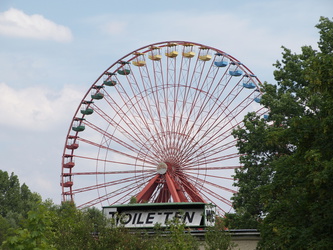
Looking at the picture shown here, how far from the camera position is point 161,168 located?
58.3 m

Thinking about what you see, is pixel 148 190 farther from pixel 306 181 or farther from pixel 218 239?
pixel 306 181

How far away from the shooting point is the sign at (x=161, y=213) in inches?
1686

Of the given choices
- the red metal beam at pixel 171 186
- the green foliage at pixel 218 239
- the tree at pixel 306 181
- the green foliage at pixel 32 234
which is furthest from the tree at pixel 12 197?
the green foliage at pixel 32 234

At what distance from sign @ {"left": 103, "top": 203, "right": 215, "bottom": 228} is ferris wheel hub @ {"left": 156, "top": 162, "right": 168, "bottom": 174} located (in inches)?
528

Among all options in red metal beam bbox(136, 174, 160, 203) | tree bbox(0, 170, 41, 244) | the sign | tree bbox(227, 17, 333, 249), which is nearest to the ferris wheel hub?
red metal beam bbox(136, 174, 160, 203)

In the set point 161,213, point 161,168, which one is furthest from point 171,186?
point 161,213

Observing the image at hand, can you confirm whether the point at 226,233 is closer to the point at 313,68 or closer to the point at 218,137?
the point at 313,68

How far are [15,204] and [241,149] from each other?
194ft

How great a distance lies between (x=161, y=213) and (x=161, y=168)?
1438 centimetres

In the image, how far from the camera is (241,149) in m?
47.5

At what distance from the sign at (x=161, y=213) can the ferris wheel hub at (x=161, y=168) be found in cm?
1341

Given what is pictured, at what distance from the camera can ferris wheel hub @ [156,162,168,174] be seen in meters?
58.1

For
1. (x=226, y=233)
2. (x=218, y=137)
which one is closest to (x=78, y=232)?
(x=226, y=233)

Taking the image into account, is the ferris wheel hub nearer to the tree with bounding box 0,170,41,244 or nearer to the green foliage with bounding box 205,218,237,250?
the green foliage with bounding box 205,218,237,250
